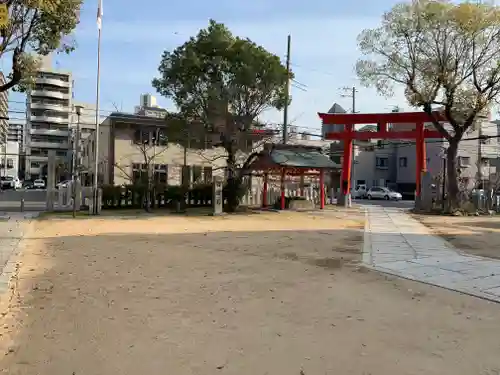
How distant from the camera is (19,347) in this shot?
4938mm

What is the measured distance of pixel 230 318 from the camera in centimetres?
605

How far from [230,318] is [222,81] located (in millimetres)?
18147

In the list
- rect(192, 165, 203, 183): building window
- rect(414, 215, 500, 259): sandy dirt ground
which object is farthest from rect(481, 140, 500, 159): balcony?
rect(414, 215, 500, 259): sandy dirt ground

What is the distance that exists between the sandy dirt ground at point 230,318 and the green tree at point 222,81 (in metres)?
12.6

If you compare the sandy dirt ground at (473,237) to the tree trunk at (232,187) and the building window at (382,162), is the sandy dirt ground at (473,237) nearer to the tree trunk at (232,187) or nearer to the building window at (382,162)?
the tree trunk at (232,187)

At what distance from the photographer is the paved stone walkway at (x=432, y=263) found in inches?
324

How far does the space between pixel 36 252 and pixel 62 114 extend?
9192 cm

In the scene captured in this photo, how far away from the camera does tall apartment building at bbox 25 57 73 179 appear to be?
94500 mm

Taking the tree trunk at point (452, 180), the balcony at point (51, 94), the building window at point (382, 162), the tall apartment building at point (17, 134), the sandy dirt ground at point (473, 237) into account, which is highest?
the balcony at point (51, 94)

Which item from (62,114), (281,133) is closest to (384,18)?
(281,133)

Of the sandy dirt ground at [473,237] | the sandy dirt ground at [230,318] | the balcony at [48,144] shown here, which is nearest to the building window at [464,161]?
the sandy dirt ground at [473,237]

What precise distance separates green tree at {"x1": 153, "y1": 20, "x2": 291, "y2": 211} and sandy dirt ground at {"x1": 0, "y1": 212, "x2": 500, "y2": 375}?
1262 centimetres

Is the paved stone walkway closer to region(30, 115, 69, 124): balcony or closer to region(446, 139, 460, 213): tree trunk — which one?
region(446, 139, 460, 213): tree trunk

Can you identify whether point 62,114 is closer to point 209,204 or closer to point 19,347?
point 209,204
